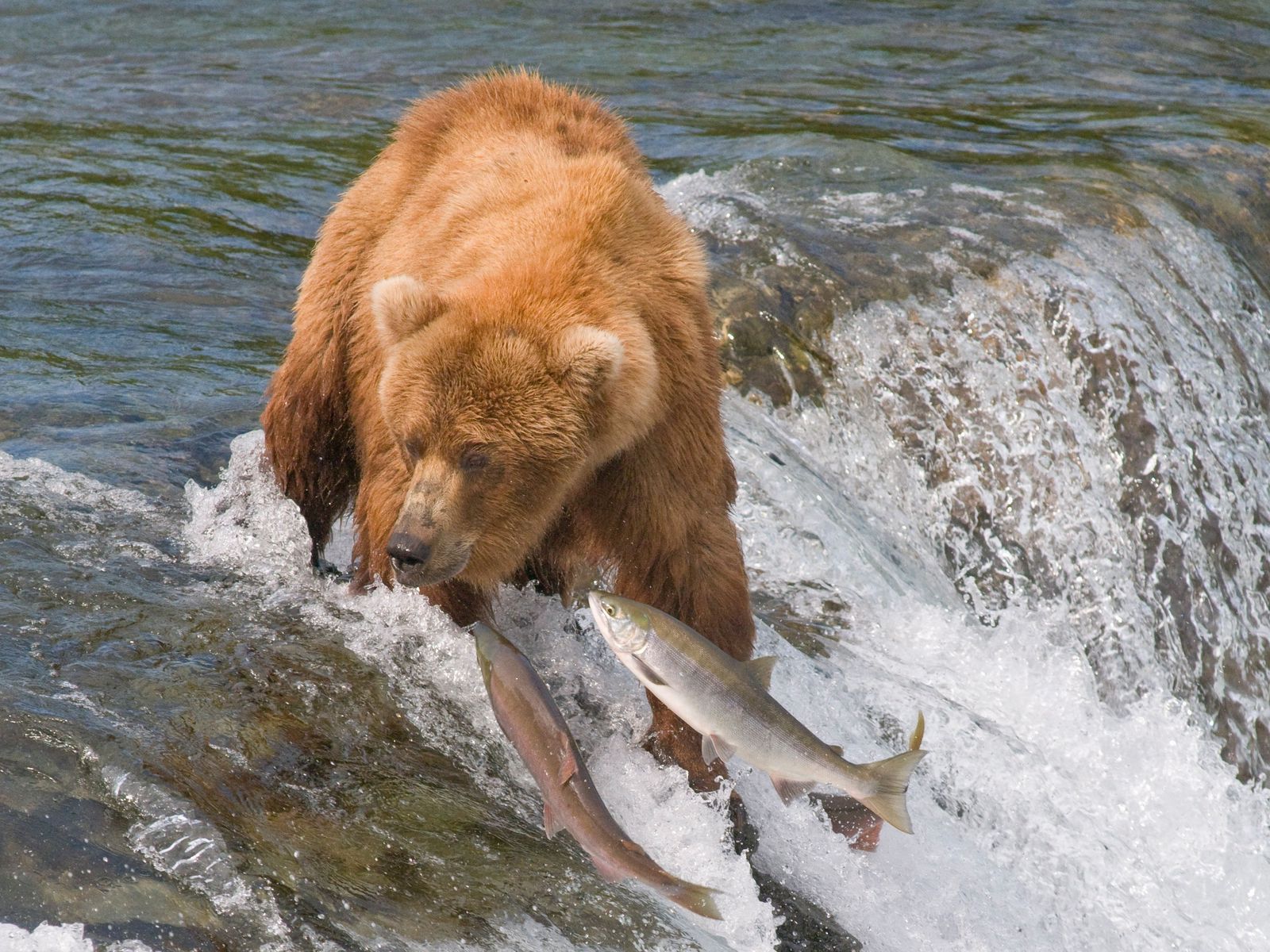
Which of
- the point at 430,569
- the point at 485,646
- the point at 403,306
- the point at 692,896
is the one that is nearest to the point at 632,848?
A: the point at 692,896

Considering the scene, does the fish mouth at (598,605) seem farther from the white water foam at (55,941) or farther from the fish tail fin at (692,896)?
the white water foam at (55,941)

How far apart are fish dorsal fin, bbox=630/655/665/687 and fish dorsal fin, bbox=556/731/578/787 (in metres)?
0.23

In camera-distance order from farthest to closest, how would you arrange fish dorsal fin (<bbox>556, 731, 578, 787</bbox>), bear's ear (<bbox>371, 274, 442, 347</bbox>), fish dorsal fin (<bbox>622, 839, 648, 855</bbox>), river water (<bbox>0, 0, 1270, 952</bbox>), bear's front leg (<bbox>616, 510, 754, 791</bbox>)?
1. bear's front leg (<bbox>616, 510, 754, 791</bbox>)
2. bear's ear (<bbox>371, 274, 442, 347</bbox>)
3. river water (<bbox>0, 0, 1270, 952</bbox>)
4. fish dorsal fin (<bbox>556, 731, 578, 787</bbox>)
5. fish dorsal fin (<bbox>622, 839, 648, 855</bbox>)

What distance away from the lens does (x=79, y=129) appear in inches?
400

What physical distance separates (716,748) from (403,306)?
4.55 feet

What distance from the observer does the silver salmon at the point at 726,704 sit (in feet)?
11.5

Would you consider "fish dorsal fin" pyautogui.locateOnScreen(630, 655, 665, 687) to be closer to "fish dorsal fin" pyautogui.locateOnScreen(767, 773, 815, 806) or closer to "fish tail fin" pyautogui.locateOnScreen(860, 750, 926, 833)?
"fish dorsal fin" pyautogui.locateOnScreen(767, 773, 815, 806)

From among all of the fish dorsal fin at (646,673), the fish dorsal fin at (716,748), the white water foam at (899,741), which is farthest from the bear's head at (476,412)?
the fish dorsal fin at (716,748)

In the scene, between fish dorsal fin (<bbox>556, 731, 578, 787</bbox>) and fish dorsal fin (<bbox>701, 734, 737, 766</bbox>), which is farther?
fish dorsal fin (<bbox>701, 734, 737, 766</bbox>)

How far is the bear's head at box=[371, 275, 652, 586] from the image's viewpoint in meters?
3.69

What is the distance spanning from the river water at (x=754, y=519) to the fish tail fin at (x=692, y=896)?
0.35m

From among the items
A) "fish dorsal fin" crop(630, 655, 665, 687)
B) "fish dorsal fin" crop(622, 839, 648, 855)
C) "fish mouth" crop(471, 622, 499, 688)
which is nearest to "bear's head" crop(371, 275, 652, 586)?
"fish mouth" crop(471, 622, 499, 688)

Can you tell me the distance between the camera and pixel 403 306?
3828 millimetres

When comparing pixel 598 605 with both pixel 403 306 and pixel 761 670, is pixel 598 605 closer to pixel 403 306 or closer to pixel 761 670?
pixel 761 670
